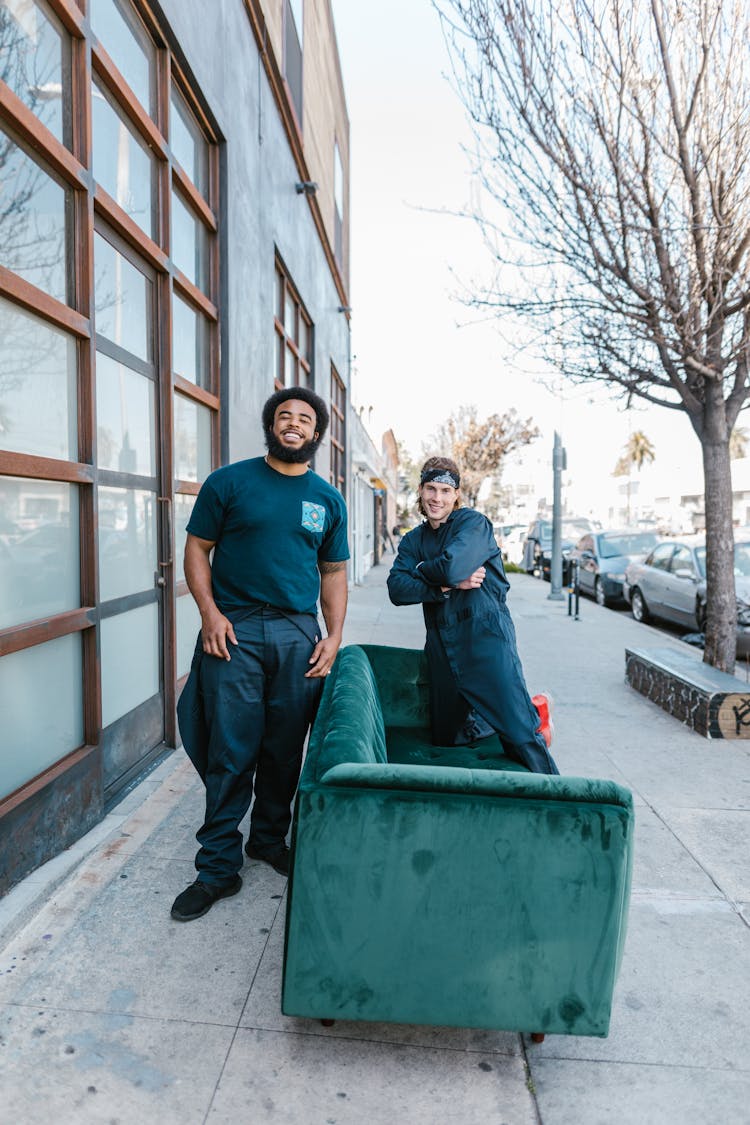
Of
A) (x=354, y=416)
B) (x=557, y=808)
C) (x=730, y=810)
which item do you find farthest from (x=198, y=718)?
(x=354, y=416)

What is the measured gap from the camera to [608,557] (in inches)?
626

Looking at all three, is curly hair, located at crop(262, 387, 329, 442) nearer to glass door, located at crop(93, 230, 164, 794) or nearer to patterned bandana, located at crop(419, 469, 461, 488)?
patterned bandana, located at crop(419, 469, 461, 488)

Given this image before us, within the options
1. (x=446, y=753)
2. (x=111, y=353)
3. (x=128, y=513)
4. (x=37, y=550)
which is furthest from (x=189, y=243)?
(x=446, y=753)

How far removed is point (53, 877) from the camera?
3105 millimetres

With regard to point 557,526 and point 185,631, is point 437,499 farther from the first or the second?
point 557,526

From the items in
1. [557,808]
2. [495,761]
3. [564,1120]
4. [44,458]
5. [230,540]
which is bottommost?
[564,1120]

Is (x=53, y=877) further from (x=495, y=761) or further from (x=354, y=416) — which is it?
(x=354, y=416)

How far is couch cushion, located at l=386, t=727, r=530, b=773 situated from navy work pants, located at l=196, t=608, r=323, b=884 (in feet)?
2.18

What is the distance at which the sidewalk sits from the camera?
205 centimetres

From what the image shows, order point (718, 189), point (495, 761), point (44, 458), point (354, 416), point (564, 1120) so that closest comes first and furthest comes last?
point (564, 1120) < point (44, 458) < point (495, 761) < point (718, 189) < point (354, 416)

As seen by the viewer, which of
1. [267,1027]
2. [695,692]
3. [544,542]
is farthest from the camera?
[544,542]

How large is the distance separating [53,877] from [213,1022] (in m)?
1.10

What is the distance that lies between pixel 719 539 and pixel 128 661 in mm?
5217

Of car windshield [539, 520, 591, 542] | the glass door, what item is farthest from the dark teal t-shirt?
→ car windshield [539, 520, 591, 542]
